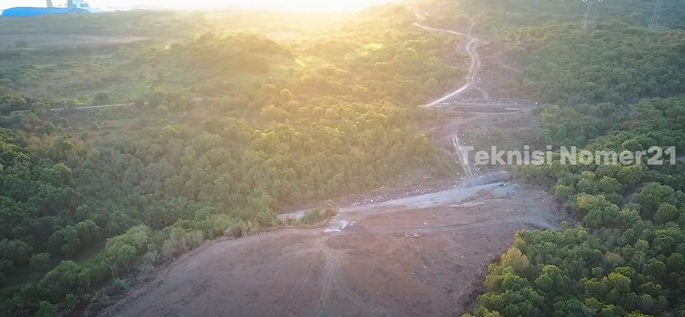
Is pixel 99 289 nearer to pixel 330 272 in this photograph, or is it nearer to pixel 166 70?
pixel 330 272

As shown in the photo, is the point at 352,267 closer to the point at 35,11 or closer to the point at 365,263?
the point at 365,263

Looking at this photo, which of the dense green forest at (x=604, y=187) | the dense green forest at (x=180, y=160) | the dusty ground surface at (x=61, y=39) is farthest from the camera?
→ the dusty ground surface at (x=61, y=39)

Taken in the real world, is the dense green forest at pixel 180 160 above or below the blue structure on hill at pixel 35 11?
below

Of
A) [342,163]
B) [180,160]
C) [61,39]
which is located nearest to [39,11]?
[61,39]

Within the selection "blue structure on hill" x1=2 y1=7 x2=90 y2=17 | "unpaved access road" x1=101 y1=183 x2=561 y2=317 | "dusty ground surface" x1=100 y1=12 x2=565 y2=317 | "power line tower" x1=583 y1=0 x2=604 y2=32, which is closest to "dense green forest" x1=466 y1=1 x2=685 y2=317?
"dusty ground surface" x1=100 y1=12 x2=565 y2=317

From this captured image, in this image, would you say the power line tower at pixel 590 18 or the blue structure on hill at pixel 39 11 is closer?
the power line tower at pixel 590 18

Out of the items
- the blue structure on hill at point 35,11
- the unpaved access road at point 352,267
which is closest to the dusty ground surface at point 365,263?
the unpaved access road at point 352,267

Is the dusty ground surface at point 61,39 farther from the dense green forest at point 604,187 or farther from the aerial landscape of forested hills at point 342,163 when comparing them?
the dense green forest at point 604,187

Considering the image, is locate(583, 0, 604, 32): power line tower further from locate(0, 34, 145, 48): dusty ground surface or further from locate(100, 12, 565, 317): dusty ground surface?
locate(0, 34, 145, 48): dusty ground surface
